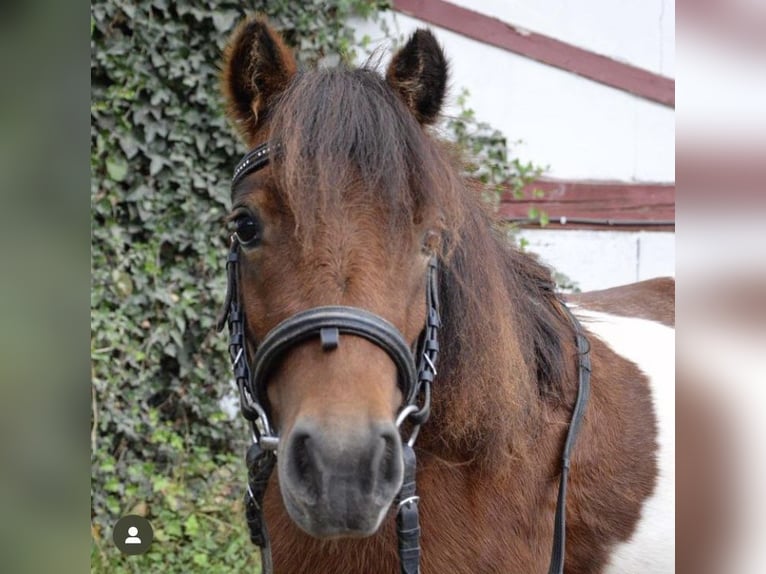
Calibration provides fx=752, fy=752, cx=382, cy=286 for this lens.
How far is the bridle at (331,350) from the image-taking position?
4.34 ft

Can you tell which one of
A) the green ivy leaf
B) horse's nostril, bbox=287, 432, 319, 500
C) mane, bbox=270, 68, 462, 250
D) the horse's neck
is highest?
the green ivy leaf

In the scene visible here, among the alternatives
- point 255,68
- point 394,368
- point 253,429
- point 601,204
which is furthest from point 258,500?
point 601,204

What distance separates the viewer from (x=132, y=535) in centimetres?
213

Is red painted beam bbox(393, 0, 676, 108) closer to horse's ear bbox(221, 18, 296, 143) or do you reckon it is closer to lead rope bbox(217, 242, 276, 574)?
horse's ear bbox(221, 18, 296, 143)

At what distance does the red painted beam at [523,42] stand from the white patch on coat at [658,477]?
6.70 feet

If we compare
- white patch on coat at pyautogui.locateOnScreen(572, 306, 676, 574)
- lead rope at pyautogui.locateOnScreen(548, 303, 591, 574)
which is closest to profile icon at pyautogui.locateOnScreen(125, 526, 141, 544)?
lead rope at pyautogui.locateOnScreen(548, 303, 591, 574)

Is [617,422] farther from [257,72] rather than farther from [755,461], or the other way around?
[257,72]

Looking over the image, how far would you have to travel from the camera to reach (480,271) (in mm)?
1681

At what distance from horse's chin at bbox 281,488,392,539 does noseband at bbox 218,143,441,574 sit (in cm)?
16

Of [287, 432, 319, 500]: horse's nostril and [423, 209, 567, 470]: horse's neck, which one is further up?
[423, 209, 567, 470]: horse's neck

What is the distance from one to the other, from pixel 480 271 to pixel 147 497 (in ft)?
9.10

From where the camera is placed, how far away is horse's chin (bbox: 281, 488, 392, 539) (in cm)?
122

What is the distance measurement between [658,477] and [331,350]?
1.12 m

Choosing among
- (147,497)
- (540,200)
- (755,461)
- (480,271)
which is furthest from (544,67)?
(755,461)
